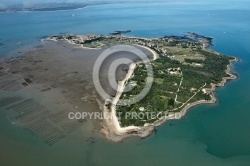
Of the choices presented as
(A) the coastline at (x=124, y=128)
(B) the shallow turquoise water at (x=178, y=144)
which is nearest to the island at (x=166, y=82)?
(A) the coastline at (x=124, y=128)

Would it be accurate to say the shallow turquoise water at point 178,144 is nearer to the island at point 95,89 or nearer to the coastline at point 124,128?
the coastline at point 124,128

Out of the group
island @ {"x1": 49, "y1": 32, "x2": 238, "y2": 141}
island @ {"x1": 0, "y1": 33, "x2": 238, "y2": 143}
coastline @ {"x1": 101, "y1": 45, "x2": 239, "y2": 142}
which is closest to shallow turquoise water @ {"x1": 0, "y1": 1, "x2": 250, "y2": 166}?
coastline @ {"x1": 101, "y1": 45, "x2": 239, "y2": 142}

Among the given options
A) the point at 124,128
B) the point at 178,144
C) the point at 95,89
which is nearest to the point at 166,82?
the point at 95,89

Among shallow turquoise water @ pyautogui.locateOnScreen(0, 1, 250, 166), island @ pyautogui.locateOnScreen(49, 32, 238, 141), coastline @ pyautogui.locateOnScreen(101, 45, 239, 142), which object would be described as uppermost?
island @ pyautogui.locateOnScreen(49, 32, 238, 141)

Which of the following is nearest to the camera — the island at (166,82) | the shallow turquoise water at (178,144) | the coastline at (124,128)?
the shallow turquoise water at (178,144)

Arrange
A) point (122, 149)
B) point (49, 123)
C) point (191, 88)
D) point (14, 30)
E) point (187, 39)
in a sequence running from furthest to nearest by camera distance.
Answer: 1. point (14, 30)
2. point (187, 39)
3. point (191, 88)
4. point (49, 123)
5. point (122, 149)

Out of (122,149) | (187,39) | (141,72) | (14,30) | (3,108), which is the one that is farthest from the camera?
(14,30)

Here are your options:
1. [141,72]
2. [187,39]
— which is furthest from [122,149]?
[187,39]

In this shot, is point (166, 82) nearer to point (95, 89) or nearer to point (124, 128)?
point (95, 89)

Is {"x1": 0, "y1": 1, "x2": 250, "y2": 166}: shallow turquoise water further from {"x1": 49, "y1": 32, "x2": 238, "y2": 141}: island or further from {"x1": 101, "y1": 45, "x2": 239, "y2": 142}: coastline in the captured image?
{"x1": 49, "y1": 32, "x2": 238, "y2": 141}: island

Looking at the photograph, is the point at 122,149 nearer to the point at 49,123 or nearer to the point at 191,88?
the point at 49,123

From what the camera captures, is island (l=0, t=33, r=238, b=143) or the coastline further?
island (l=0, t=33, r=238, b=143)
